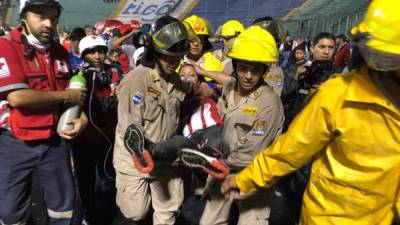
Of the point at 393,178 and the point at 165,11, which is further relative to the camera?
the point at 165,11

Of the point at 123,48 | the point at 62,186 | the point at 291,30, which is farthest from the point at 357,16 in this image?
the point at 62,186

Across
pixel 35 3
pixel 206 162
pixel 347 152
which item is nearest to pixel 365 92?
pixel 347 152

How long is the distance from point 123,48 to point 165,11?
11.0 metres

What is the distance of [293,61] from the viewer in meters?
4.99

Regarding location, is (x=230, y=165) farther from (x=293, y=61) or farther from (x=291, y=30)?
(x=291, y=30)

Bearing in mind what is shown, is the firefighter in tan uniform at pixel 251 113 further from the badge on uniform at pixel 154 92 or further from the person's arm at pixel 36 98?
the person's arm at pixel 36 98

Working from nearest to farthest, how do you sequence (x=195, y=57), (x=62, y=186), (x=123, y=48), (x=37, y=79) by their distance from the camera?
(x=37, y=79) < (x=62, y=186) < (x=195, y=57) < (x=123, y=48)

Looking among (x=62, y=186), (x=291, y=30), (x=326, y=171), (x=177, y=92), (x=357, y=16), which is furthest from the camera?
(x=291, y=30)

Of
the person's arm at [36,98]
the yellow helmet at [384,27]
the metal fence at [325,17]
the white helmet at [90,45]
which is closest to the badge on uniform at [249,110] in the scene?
the person's arm at [36,98]

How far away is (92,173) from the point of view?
4191 millimetres

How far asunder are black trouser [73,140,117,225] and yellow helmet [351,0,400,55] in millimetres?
2955

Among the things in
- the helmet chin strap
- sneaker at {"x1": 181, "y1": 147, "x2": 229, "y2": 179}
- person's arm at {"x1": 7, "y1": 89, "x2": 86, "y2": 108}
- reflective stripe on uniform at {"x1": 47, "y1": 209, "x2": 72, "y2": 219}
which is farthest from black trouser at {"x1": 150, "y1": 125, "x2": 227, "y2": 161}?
the helmet chin strap

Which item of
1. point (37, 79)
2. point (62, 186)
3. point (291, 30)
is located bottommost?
point (291, 30)

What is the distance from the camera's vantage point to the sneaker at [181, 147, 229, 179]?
8.36ft
